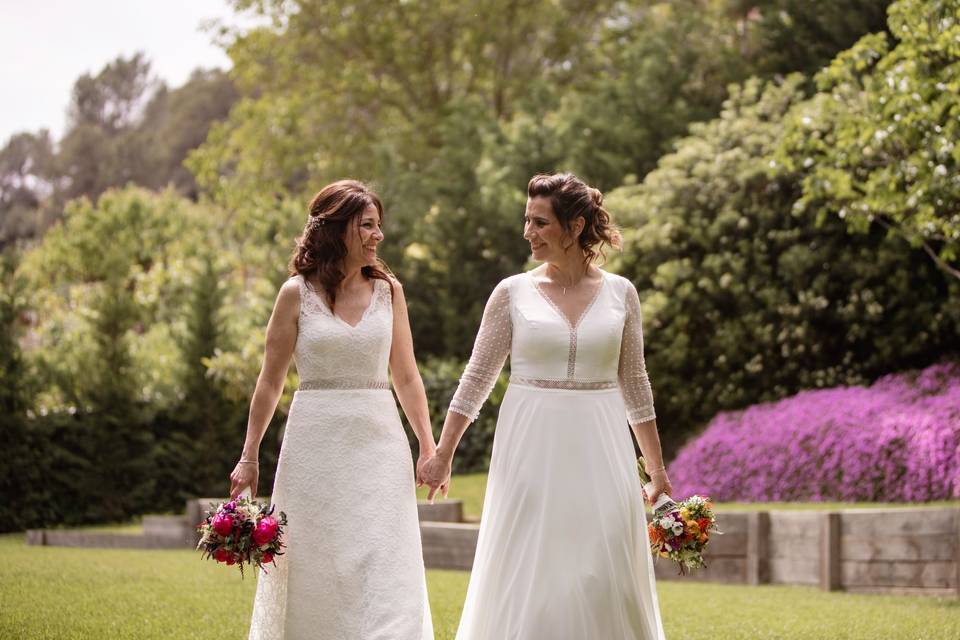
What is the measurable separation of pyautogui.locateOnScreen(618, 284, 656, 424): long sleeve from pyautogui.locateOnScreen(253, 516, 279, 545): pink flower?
1.62 m

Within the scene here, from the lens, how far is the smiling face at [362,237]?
5645 mm

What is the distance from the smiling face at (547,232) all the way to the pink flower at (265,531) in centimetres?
161

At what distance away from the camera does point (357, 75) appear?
27.9 metres

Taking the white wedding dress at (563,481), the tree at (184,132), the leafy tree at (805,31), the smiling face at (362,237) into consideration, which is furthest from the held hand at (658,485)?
the tree at (184,132)

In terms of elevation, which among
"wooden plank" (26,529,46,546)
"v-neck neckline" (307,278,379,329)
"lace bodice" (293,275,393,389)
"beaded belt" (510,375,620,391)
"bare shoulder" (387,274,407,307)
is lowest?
"wooden plank" (26,529,46,546)

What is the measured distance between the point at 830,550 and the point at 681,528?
16.4 ft

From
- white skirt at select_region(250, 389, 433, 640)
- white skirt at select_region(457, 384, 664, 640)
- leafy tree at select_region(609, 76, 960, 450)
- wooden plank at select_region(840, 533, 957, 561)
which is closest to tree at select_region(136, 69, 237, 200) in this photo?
leafy tree at select_region(609, 76, 960, 450)

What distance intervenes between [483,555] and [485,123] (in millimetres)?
19712

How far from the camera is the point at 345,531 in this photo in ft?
17.6

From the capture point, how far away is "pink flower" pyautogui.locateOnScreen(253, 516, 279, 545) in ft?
16.9

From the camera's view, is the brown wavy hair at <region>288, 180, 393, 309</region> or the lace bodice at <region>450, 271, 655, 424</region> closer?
the lace bodice at <region>450, 271, 655, 424</region>

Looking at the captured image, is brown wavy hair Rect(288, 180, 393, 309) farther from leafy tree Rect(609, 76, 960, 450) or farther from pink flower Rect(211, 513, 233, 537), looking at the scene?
leafy tree Rect(609, 76, 960, 450)

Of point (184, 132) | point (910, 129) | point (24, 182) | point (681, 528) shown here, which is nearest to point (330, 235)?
point (681, 528)

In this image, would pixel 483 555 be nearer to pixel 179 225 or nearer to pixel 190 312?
pixel 190 312
